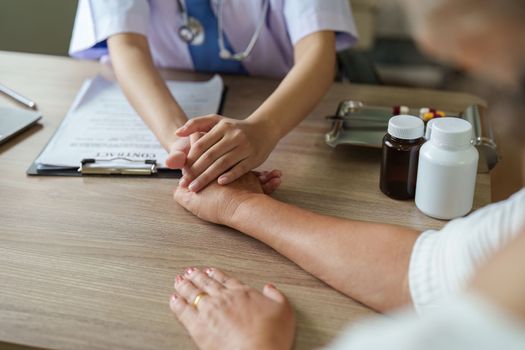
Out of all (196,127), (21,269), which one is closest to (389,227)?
(196,127)

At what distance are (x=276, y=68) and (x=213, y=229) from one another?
25.2 inches

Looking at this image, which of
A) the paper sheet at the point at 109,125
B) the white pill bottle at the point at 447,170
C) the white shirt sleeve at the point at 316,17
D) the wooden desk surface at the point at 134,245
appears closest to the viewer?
the wooden desk surface at the point at 134,245

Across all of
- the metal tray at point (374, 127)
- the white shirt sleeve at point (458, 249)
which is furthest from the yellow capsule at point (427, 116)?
the white shirt sleeve at point (458, 249)

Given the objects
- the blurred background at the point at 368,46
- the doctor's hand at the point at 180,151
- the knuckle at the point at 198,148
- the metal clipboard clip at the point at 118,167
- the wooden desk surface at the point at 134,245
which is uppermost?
the knuckle at the point at 198,148

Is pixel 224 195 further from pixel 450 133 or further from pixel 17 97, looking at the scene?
pixel 17 97

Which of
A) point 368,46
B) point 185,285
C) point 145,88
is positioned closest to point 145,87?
point 145,88

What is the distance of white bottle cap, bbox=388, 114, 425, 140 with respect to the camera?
1.04 m

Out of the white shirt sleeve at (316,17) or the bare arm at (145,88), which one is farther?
the white shirt sleeve at (316,17)

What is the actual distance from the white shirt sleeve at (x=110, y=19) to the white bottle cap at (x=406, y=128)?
62 centimetres

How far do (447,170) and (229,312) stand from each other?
0.37 m

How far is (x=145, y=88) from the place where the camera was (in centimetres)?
131

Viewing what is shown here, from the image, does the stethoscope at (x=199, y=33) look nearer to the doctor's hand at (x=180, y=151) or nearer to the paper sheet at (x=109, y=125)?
the paper sheet at (x=109, y=125)

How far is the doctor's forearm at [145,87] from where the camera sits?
1.24 metres

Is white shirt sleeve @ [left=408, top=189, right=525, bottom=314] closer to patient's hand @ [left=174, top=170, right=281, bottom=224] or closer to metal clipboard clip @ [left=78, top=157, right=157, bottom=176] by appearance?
patient's hand @ [left=174, top=170, right=281, bottom=224]
